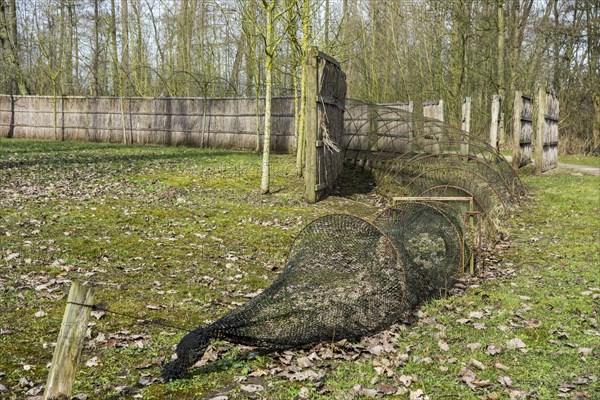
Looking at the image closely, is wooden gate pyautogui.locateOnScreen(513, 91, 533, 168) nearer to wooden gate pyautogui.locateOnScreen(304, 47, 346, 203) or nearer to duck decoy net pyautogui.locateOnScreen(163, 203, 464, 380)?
wooden gate pyautogui.locateOnScreen(304, 47, 346, 203)

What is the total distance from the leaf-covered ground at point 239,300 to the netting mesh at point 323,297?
0.18 m

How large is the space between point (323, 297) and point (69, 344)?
10.8ft

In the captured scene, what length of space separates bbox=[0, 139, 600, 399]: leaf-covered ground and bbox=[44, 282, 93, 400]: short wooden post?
0.68 meters

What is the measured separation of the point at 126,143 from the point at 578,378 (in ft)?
82.2

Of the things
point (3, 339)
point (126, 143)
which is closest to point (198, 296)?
point (3, 339)

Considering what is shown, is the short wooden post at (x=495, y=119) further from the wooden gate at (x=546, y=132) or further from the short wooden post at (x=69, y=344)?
the short wooden post at (x=69, y=344)

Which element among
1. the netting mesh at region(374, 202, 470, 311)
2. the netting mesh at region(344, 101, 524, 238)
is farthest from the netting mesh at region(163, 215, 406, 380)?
the netting mesh at region(344, 101, 524, 238)

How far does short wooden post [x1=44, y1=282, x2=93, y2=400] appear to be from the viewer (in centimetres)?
423

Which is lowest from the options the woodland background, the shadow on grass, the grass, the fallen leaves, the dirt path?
the fallen leaves

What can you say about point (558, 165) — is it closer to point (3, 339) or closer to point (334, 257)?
point (334, 257)

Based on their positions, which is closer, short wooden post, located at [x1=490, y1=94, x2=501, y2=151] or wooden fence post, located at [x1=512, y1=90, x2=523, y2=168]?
wooden fence post, located at [x1=512, y1=90, x2=523, y2=168]

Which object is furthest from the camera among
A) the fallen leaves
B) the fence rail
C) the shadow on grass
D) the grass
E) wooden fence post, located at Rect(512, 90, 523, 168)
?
the fence rail

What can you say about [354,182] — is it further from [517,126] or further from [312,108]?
→ [517,126]

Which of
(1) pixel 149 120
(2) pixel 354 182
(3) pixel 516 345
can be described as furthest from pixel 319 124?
(1) pixel 149 120
